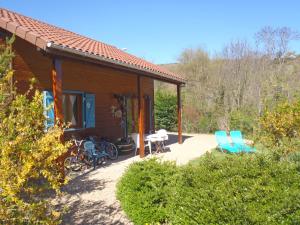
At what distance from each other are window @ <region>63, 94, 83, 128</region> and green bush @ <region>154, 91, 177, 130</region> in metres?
10.7

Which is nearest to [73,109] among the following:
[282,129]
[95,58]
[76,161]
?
[76,161]

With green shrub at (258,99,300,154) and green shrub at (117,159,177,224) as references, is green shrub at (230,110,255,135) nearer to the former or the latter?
green shrub at (258,99,300,154)

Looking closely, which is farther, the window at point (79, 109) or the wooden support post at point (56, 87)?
the window at point (79, 109)

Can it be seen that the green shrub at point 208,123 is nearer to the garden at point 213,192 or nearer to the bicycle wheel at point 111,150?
the bicycle wheel at point 111,150

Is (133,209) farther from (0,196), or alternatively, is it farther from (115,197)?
(0,196)

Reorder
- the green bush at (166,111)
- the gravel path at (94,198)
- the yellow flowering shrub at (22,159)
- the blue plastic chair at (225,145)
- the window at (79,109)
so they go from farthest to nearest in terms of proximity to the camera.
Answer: the green bush at (166,111) < the blue plastic chair at (225,145) < the window at (79,109) < the gravel path at (94,198) < the yellow flowering shrub at (22,159)

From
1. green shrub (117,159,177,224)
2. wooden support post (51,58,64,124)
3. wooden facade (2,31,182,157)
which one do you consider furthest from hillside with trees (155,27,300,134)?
green shrub (117,159,177,224)

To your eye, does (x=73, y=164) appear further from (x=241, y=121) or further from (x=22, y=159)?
(x=241, y=121)

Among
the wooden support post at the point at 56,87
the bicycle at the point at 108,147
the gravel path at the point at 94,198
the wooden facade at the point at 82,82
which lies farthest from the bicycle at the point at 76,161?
the wooden support post at the point at 56,87

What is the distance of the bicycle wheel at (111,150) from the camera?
10273mm

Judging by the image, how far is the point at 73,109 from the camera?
412 inches

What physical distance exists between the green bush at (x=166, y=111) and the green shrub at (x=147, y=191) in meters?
15.6

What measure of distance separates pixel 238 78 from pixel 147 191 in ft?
57.7

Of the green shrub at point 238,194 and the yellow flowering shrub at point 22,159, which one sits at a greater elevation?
the yellow flowering shrub at point 22,159
